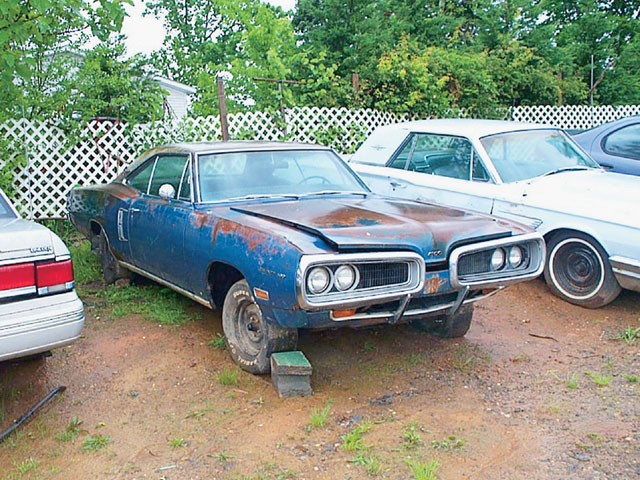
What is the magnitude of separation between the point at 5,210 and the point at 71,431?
1.56 meters

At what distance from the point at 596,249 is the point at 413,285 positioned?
8.42 feet

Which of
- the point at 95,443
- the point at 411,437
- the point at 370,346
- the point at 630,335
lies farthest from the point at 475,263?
the point at 95,443

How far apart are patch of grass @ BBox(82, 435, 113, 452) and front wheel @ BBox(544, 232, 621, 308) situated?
417 centimetres

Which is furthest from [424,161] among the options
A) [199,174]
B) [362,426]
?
[362,426]

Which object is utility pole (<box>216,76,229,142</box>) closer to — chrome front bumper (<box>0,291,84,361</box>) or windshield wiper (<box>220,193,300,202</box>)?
windshield wiper (<box>220,193,300,202</box>)

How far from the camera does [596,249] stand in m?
5.62

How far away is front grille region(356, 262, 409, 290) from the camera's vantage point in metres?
3.80

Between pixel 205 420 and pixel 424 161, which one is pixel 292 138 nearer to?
pixel 424 161

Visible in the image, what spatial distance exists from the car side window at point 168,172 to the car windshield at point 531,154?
3089 millimetres

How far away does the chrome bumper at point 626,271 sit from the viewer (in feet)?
17.3

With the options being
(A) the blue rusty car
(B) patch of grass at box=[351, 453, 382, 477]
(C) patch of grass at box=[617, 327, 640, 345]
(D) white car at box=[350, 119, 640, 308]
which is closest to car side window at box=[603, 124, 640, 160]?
(D) white car at box=[350, 119, 640, 308]

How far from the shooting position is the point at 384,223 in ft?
13.6

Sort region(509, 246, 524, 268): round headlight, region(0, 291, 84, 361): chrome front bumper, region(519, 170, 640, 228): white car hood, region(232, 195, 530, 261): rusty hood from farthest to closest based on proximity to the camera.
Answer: region(519, 170, 640, 228): white car hood → region(509, 246, 524, 268): round headlight → region(232, 195, 530, 261): rusty hood → region(0, 291, 84, 361): chrome front bumper

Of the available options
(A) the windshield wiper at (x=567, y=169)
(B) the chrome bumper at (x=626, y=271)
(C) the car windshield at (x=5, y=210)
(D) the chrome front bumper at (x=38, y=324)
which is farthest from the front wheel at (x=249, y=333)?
(A) the windshield wiper at (x=567, y=169)
